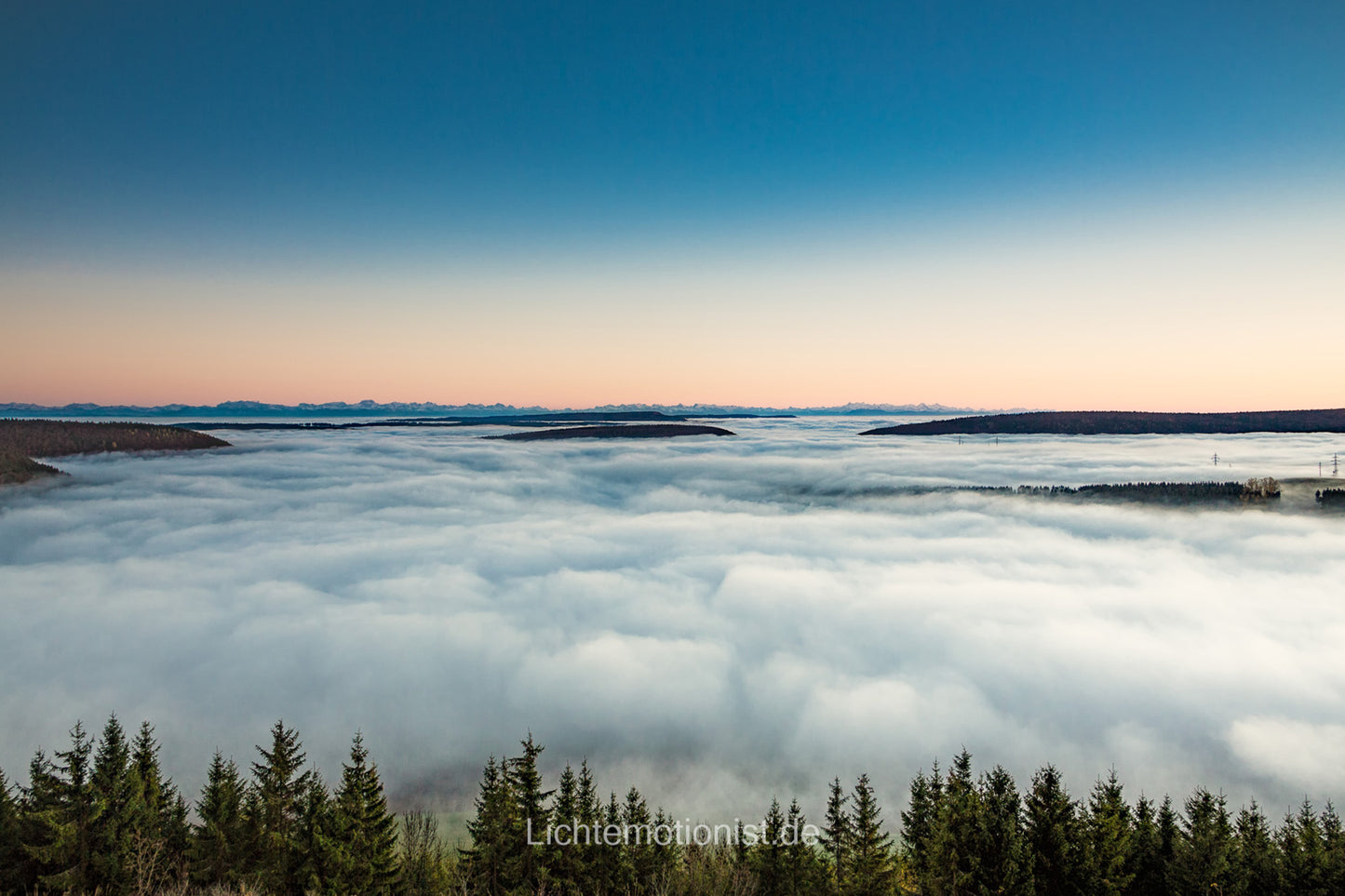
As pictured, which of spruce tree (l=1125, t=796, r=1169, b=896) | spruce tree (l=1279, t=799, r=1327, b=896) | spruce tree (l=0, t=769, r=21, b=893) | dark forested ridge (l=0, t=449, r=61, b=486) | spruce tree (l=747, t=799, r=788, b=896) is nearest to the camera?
spruce tree (l=0, t=769, r=21, b=893)

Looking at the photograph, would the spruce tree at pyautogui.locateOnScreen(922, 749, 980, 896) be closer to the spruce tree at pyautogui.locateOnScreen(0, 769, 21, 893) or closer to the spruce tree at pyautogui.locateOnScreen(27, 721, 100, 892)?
the spruce tree at pyautogui.locateOnScreen(27, 721, 100, 892)

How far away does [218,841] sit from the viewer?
3400 cm

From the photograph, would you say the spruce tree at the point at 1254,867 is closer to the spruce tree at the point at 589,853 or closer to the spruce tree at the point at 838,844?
the spruce tree at the point at 838,844

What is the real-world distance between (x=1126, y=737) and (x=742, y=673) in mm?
79911

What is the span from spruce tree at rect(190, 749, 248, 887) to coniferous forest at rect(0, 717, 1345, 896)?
125 millimetres

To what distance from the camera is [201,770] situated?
367 feet

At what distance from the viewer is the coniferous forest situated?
98.7ft

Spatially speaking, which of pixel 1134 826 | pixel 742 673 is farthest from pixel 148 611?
pixel 1134 826

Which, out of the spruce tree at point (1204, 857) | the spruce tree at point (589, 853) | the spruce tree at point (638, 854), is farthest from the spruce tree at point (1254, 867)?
the spruce tree at point (589, 853)

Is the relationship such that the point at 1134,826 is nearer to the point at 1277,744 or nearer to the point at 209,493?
the point at 1277,744

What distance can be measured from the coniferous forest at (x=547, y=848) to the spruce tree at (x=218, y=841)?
4.9 inches

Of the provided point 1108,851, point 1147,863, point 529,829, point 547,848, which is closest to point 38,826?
point 529,829

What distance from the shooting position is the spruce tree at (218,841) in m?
32.6

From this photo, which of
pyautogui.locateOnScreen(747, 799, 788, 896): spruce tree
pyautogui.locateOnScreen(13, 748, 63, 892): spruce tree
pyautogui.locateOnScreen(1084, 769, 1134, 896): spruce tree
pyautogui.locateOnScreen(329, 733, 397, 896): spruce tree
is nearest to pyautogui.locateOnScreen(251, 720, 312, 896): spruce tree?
pyautogui.locateOnScreen(329, 733, 397, 896): spruce tree
